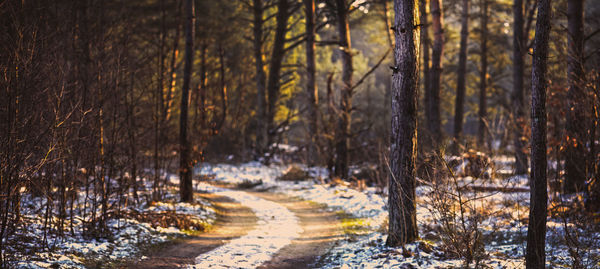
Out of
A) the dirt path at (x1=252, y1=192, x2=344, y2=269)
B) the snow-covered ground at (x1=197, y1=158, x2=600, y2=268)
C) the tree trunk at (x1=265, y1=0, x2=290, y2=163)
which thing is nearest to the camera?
the snow-covered ground at (x1=197, y1=158, x2=600, y2=268)

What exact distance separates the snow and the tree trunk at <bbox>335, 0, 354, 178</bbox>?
4765 millimetres

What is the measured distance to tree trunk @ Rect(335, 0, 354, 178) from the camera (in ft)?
52.9

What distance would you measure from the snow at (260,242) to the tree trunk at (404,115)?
97.2 inches

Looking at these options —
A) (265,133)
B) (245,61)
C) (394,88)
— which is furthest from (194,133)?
(245,61)

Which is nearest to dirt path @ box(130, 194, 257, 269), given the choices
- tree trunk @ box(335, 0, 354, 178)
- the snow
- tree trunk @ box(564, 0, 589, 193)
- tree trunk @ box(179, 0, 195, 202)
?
the snow

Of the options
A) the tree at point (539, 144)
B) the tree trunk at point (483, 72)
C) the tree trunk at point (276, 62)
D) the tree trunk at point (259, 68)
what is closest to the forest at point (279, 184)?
the tree at point (539, 144)

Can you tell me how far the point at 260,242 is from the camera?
8.66 meters

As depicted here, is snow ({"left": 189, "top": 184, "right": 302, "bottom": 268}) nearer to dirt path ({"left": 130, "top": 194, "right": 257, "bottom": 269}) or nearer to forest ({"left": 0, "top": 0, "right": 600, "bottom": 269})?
forest ({"left": 0, "top": 0, "right": 600, "bottom": 269})

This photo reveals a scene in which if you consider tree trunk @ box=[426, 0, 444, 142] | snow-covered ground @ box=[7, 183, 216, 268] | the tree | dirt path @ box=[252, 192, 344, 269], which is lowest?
dirt path @ box=[252, 192, 344, 269]

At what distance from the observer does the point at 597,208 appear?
8852 mm

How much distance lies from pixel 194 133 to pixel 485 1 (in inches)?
730

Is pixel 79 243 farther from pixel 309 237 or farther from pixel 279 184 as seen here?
pixel 279 184

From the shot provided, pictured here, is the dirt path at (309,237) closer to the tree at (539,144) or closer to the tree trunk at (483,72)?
the tree at (539,144)

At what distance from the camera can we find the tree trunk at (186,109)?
11.6 metres
